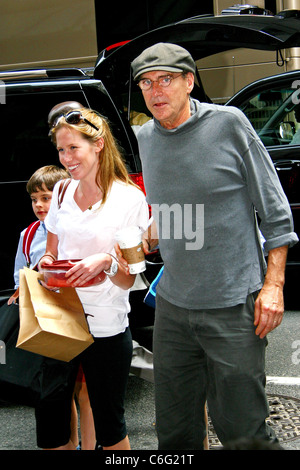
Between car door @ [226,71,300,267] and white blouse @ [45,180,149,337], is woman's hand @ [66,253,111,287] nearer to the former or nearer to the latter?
white blouse @ [45,180,149,337]

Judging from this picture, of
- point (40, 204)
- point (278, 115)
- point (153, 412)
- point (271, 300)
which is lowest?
point (153, 412)

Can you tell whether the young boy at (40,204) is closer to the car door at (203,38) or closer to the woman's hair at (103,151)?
the woman's hair at (103,151)

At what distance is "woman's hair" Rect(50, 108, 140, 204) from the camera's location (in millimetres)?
2934

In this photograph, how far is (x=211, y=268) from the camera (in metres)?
2.57

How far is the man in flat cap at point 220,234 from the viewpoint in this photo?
255 cm

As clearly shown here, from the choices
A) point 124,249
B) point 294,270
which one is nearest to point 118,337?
point 124,249

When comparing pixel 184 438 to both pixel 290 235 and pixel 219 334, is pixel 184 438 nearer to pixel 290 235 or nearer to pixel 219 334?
pixel 219 334

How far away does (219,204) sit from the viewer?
8.43 ft

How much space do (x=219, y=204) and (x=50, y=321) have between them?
0.79 metres

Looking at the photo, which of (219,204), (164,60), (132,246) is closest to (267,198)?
(219,204)

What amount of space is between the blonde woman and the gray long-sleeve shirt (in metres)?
0.33

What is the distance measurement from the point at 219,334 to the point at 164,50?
1073mm

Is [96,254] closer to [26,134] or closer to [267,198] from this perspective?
[267,198]

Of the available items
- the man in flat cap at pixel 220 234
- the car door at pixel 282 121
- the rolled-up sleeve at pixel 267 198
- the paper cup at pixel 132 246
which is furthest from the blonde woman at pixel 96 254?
the car door at pixel 282 121
